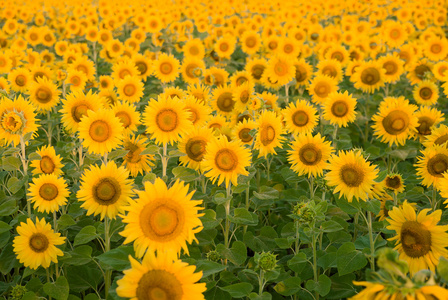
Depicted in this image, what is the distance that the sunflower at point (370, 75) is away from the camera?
5.82 meters

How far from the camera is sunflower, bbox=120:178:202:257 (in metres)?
2.12

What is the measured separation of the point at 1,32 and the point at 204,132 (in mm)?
9463

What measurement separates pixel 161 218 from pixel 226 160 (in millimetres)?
945

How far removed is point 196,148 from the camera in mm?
3441

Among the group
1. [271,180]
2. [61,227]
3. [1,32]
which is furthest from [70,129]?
[1,32]

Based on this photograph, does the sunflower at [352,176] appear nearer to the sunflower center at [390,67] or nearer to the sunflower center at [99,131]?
the sunflower center at [99,131]

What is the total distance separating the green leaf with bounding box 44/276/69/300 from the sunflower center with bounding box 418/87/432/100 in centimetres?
538

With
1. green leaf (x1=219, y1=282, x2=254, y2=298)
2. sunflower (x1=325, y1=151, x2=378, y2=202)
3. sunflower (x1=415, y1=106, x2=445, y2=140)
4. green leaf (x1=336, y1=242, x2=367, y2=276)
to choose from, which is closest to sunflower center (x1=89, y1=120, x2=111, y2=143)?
green leaf (x1=219, y1=282, x2=254, y2=298)

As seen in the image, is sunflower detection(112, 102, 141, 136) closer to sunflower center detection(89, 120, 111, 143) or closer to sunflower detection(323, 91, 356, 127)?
sunflower center detection(89, 120, 111, 143)

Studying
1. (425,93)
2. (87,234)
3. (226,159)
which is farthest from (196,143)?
(425,93)

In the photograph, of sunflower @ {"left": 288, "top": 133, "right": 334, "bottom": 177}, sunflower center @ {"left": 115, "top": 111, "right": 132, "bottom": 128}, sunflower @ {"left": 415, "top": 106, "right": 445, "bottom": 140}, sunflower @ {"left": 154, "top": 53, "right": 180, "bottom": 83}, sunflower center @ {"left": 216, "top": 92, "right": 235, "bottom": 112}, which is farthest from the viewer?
sunflower @ {"left": 154, "top": 53, "right": 180, "bottom": 83}

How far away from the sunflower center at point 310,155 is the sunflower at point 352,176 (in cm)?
45

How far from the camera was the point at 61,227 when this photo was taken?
322 centimetres

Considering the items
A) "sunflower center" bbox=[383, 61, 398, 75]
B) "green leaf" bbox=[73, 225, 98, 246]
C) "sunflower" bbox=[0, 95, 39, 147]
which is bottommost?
"green leaf" bbox=[73, 225, 98, 246]
